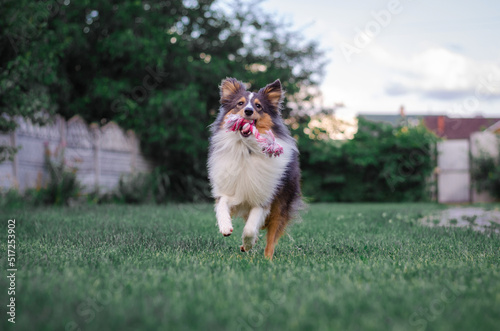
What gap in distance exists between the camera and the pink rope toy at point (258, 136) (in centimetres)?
385

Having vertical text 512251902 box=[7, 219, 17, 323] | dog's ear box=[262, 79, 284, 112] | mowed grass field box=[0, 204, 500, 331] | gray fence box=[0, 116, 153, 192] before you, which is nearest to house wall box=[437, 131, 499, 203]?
gray fence box=[0, 116, 153, 192]

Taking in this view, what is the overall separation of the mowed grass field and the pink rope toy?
920 mm

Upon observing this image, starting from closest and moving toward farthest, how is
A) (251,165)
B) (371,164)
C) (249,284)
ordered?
(249,284), (251,165), (371,164)

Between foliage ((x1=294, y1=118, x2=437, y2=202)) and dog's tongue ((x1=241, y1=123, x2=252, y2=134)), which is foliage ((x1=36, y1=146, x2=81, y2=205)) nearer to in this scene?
dog's tongue ((x1=241, y1=123, x2=252, y2=134))

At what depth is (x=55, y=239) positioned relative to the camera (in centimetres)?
454

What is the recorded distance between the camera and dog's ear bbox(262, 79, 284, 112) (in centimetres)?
422

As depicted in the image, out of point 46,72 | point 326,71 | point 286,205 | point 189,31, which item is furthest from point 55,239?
point 326,71

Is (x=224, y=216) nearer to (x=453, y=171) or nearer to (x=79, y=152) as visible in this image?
(x=79, y=152)

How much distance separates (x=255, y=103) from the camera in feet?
13.1

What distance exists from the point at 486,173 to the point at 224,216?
50.8ft

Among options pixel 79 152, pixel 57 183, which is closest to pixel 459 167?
pixel 79 152

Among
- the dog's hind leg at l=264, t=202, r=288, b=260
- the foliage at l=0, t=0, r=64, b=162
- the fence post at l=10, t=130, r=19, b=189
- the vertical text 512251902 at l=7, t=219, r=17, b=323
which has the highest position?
the foliage at l=0, t=0, r=64, b=162

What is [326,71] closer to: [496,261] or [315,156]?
[315,156]

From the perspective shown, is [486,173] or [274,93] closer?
[274,93]
